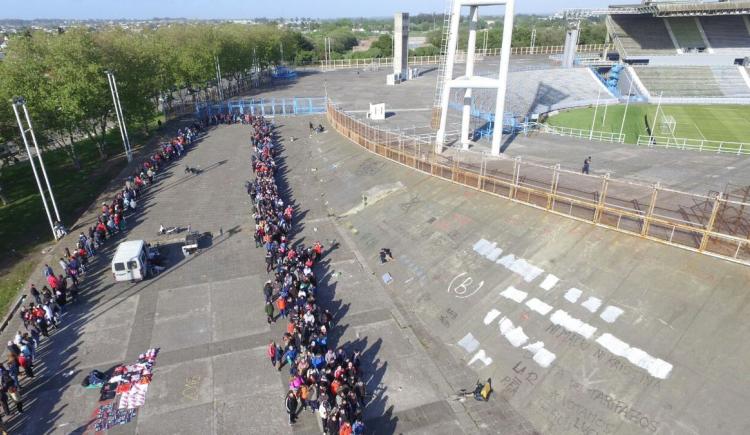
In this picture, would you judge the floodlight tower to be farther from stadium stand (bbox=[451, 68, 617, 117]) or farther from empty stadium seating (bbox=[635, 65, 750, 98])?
empty stadium seating (bbox=[635, 65, 750, 98])

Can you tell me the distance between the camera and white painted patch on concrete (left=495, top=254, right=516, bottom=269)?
65.9ft

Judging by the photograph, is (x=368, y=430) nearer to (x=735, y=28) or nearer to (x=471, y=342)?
(x=471, y=342)

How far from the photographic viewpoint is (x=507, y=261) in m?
20.3

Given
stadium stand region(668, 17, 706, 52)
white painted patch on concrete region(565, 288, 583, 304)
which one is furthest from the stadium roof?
white painted patch on concrete region(565, 288, 583, 304)

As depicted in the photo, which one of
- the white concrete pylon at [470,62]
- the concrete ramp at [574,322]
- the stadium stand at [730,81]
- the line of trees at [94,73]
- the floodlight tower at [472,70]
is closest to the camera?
the concrete ramp at [574,322]

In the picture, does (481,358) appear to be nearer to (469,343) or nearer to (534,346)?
(469,343)

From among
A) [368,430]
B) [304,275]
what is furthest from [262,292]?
[368,430]

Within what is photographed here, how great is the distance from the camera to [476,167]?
28859 millimetres

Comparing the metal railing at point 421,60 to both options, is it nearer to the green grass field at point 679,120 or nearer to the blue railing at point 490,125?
the green grass field at point 679,120

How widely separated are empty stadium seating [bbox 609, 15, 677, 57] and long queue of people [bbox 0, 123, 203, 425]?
3115 inches

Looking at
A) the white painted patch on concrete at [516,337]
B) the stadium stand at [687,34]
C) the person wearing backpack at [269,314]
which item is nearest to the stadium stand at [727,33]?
the stadium stand at [687,34]

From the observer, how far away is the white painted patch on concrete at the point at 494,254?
20812 mm

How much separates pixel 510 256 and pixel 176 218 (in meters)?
22.7

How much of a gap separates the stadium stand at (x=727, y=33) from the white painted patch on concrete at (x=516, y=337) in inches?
3157
